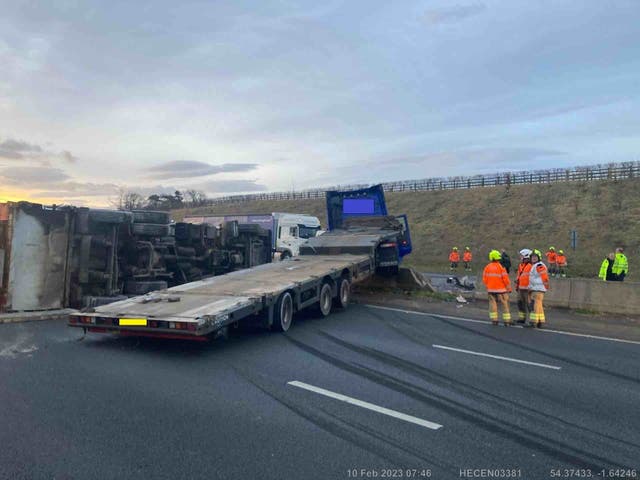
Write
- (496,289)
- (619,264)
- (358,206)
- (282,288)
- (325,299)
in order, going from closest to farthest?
(282,288)
(496,289)
(325,299)
(619,264)
(358,206)

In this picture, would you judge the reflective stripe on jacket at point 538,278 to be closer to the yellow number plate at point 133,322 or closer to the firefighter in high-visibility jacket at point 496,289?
the firefighter in high-visibility jacket at point 496,289

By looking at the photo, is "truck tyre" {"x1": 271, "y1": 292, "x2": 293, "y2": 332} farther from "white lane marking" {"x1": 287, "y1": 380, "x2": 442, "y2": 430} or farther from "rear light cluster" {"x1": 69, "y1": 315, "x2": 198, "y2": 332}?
"white lane marking" {"x1": 287, "y1": 380, "x2": 442, "y2": 430}

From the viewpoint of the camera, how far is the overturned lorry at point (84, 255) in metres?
10.6

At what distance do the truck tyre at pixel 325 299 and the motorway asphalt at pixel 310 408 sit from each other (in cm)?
226

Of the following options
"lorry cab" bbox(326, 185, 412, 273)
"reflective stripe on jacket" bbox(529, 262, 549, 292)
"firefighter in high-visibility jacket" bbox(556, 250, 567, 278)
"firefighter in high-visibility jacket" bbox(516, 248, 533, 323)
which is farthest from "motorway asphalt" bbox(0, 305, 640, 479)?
"firefighter in high-visibility jacket" bbox(556, 250, 567, 278)

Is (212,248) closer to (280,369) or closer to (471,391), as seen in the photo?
(280,369)

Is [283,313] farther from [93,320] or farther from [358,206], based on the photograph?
[358,206]

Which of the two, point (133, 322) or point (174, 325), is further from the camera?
point (133, 322)

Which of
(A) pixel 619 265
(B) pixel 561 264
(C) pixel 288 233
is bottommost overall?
(B) pixel 561 264

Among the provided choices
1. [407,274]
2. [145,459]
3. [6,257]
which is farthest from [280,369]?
[407,274]

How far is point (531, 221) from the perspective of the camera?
3903 centimetres

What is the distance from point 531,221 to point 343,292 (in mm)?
30871

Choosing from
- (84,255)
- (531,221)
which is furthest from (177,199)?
(84,255)

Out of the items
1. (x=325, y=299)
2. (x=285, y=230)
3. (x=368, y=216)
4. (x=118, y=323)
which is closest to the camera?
(x=118, y=323)
